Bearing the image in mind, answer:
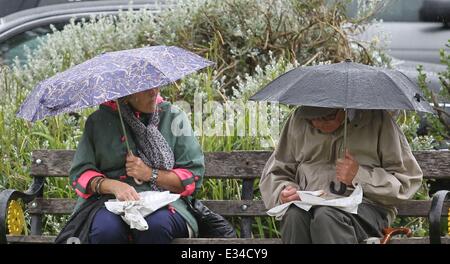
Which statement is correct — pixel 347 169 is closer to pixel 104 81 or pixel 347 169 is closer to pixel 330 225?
pixel 330 225

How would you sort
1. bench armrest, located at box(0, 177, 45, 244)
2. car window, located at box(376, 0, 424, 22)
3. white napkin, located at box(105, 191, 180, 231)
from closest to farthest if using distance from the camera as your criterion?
white napkin, located at box(105, 191, 180, 231), bench armrest, located at box(0, 177, 45, 244), car window, located at box(376, 0, 424, 22)

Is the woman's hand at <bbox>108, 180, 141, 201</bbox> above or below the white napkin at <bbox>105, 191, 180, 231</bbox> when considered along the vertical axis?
above

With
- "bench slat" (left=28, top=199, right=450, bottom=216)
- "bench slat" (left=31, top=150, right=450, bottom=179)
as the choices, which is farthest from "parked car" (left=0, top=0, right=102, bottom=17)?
"bench slat" (left=28, top=199, right=450, bottom=216)

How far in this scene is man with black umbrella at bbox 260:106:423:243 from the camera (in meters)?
5.14

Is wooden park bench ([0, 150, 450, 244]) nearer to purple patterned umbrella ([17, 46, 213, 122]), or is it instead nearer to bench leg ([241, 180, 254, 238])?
bench leg ([241, 180, 254, 238])

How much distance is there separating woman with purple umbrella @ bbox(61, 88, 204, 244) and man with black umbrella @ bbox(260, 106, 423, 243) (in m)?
0.40

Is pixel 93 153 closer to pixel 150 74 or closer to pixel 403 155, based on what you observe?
pixel 150 74

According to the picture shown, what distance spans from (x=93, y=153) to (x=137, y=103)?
33cm

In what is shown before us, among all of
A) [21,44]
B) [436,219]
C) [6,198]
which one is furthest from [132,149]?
[21,44]

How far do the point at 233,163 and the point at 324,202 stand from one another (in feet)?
3.05

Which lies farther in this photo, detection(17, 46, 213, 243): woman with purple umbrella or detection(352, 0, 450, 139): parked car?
detection(352, 0, 450, 139): parked car

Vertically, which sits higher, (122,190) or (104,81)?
(104,81)

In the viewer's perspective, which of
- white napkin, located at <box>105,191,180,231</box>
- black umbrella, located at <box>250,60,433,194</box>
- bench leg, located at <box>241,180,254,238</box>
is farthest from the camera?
bench leg, located at <box>241,180,254,238</box>

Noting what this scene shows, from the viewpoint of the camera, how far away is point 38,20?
8.19 m
